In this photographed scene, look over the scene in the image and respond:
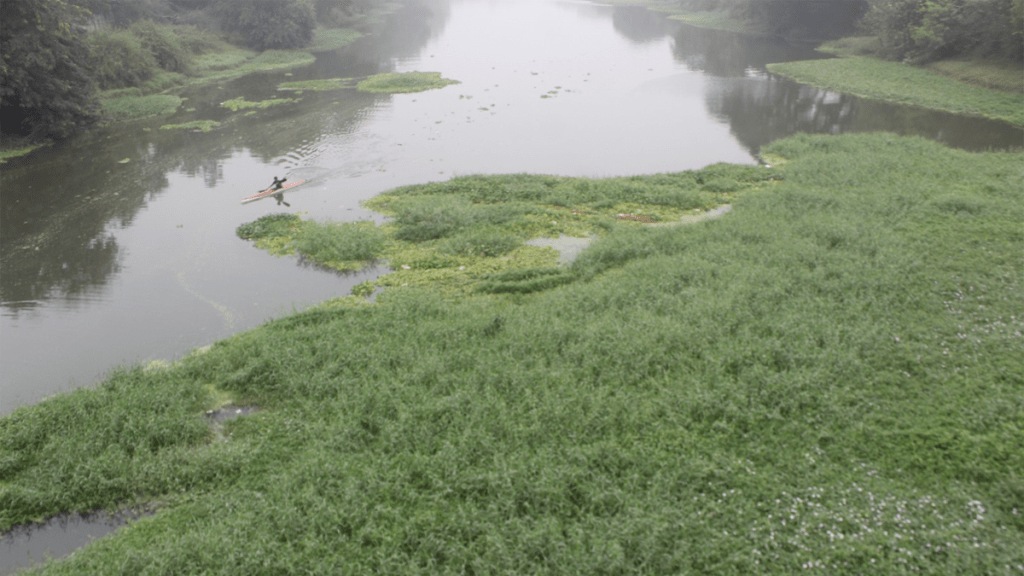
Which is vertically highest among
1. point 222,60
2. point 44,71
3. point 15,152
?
point 44,71

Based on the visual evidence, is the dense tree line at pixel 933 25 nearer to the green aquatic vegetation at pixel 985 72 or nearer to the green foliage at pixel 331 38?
the green aquatic vegetation at pixel 985 72

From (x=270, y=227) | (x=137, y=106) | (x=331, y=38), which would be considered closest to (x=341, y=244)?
A: (x=270, y=227)

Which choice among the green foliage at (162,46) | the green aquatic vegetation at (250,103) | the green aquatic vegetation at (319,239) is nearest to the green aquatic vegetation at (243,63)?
the green foliage at (162,46)

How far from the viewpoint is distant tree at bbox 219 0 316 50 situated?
168ft

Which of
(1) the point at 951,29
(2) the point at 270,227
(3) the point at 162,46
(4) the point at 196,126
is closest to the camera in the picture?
(2) the point at 270,227

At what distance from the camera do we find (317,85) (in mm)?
39719

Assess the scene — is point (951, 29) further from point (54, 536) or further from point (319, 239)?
point (54, 536)

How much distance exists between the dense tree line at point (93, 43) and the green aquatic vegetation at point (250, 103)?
17.9 feet

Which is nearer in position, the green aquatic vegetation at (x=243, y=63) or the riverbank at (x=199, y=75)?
the riverbank at (x=199, y=75)

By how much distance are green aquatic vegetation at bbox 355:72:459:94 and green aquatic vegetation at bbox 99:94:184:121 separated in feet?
32.8

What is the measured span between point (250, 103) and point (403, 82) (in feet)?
28.6

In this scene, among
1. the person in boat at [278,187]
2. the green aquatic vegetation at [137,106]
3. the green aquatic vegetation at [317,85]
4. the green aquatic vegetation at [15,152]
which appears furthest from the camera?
the green aquatic vegetation at [317,85]

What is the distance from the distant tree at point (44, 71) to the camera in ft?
80.6

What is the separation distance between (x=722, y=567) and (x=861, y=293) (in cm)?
727
